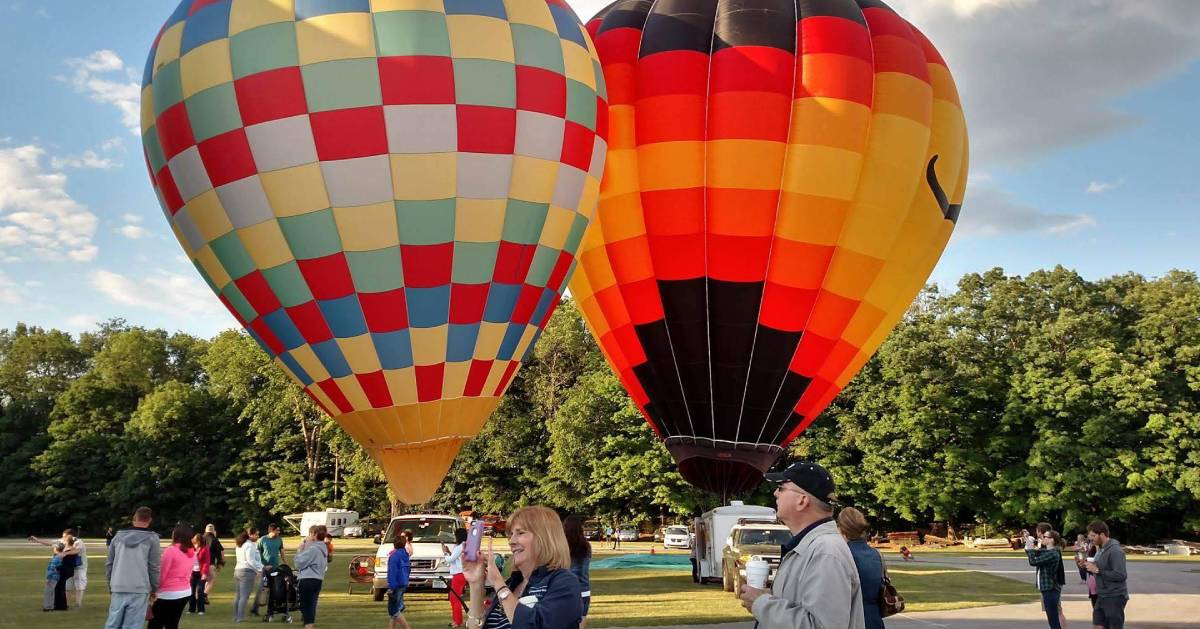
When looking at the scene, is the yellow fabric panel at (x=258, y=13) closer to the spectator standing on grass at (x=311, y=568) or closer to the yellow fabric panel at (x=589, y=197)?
the yellow fabric panel at (x=589, y=197)

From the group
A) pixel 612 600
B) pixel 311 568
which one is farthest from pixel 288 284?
pixel 612 600

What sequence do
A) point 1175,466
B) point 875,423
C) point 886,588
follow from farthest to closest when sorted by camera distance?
point 875,423
point 1175,466
point 886,588

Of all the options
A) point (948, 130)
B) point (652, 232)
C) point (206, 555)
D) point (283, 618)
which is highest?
point (948, 130)

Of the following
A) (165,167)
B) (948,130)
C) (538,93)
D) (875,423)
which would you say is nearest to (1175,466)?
(875,423)

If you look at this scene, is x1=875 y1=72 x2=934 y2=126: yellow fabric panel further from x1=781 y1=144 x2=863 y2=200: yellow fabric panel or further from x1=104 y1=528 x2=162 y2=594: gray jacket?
x1=104 y1=528 x2=162 y2=594: gray jacket

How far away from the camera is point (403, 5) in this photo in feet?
34.3

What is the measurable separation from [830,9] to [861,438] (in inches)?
1126

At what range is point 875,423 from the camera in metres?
39.9

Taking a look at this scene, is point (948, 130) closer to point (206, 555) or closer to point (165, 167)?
point (165, 167)

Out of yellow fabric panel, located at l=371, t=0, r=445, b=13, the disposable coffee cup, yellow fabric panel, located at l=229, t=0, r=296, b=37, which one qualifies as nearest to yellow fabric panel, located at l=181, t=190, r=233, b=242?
yellow fabric panel, located at l=229, t=0, r=296, b=37

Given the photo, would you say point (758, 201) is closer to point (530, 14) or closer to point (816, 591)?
point (530, 14)

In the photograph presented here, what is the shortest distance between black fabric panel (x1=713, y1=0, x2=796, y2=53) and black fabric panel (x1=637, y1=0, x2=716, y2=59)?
0.16 metres

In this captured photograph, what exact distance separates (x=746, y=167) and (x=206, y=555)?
884cm

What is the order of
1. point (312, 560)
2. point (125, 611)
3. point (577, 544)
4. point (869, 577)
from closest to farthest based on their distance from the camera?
point (869, 577) → point (577, 544) → point (125, 611) → point (312, 560)
